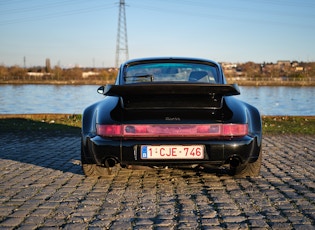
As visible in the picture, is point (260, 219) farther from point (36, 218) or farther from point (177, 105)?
point (36, 218)

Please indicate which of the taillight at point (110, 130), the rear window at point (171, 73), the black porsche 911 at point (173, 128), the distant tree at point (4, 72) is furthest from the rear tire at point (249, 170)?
the distant tree at point (4, 72)

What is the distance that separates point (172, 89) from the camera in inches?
146

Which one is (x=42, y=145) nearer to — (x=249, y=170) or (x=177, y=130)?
(x=177, y=130)

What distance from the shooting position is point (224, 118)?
374 centimetres

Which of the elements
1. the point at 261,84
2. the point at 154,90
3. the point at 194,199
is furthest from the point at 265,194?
the point at 261,84

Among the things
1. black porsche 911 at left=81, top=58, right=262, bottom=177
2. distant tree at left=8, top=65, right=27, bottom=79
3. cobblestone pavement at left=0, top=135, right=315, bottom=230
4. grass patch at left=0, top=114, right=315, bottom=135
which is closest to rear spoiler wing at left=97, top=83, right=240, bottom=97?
black porsche 911 at left=81, top=58, right=262, bottom=177

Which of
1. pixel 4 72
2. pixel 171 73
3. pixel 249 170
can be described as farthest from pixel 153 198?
pixel 4 72

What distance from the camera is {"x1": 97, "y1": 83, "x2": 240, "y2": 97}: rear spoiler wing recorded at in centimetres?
367

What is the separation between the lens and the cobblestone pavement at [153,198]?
2.87 meters

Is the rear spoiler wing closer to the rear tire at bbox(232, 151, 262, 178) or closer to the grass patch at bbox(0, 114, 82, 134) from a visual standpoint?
the rear tire at bbox(232, 151, 262, 178)

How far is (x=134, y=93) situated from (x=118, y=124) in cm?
35

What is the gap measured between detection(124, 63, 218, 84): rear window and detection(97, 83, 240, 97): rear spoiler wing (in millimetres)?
885

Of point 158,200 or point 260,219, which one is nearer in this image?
A: point 260,219

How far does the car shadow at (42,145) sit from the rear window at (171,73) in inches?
55.9
